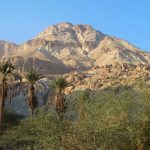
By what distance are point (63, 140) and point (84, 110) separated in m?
2.59

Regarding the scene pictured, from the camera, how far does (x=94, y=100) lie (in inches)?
1155

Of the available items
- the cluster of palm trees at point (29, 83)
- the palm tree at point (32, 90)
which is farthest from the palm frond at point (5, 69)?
the palm tree at point (32, 90)

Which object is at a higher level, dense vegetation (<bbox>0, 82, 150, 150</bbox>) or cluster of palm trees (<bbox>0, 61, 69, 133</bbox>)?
cluster of palm trees (<bbox>0, 61, 69, 133</bbox>)

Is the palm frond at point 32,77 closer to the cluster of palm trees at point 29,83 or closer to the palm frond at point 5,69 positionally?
the cluster of palm trees at point 29,83

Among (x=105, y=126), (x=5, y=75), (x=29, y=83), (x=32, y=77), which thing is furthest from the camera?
(x=29, y=83)

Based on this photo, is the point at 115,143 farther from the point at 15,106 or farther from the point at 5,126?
the point at 15,106

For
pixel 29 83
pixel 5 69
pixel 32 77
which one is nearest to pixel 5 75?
pixel 5 69

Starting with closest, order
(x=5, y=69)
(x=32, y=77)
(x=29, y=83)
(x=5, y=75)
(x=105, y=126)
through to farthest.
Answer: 1. (x=105, y=126)
2. (x=5, y=75)
3. (x=5, y=69)
4. (x=32, y=77)
5. (x=29, y=83)

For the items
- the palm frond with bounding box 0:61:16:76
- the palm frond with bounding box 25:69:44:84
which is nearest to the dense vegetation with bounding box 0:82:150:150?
the palm frond with bounding box 0:61:16:76

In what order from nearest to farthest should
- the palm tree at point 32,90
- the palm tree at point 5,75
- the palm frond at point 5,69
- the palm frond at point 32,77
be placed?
the palm tree at point 5,75 → the palm frond at point 5,69 → the palm tree at point 32,90 → the palm frond at point 32,77

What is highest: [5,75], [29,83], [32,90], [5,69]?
[5,69]

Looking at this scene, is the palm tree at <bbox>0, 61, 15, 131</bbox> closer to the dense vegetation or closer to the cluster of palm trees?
the cluster of palm trees

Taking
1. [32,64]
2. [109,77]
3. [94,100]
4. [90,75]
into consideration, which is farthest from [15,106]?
[32,64]

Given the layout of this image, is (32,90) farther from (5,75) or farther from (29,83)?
(5,75)
